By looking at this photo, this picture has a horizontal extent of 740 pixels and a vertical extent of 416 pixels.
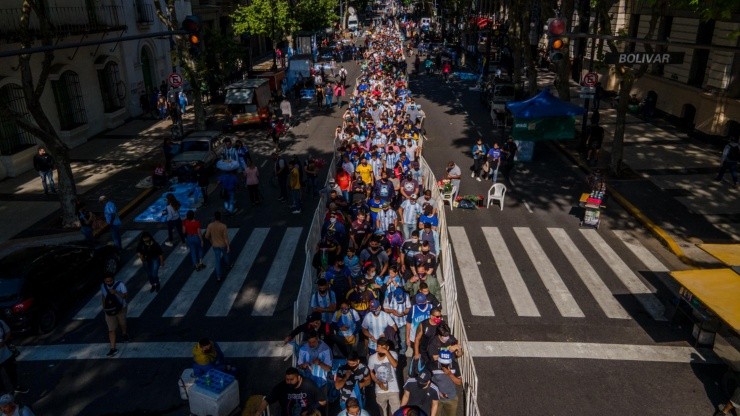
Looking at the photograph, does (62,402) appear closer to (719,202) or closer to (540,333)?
(540,333)

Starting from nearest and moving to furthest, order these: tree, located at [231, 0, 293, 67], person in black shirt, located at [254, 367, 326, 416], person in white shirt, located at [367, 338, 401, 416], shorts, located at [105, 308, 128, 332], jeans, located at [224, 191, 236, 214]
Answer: person in black shirt, located at [254, 367, 326, 416]
person in white shirt, located at [367, 338, 401, 416]
shorts, located at [105, 308, 128, 332]
jeans, located at [224, 191, 236, 214]
tree, located at [231, 0, 293, 67]

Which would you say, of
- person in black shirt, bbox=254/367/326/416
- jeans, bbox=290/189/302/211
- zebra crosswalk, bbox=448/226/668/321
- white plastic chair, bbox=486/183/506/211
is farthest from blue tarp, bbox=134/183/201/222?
person in black shirt, bbox=254/367/326/416

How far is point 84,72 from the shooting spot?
1073 inches

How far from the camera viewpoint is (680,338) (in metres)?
10.7

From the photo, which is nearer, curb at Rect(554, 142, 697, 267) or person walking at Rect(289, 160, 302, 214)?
curb at Rect(554, 142, 697, 267)

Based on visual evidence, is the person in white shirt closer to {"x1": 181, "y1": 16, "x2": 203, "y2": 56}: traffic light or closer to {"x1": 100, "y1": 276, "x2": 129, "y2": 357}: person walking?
{"x1": 100, "y1": 276, "x2": 129, "y2": 357}: person walking

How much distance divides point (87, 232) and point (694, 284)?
14816mm

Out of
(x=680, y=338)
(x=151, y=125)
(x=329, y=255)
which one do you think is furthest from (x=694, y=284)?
(x=151, y=125)

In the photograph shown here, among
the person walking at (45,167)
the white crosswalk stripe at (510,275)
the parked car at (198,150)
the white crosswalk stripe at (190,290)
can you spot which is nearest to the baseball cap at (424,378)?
the white crosswalk stripe at (510,275)

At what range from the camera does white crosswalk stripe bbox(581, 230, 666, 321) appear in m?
11.7

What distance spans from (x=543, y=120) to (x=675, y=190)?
5780 mm

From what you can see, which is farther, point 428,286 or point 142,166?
point 142,166

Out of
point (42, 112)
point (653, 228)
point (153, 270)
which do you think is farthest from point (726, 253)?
point (42, 112)

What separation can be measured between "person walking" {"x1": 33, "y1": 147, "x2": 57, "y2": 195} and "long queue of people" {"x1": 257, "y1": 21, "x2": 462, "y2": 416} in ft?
36.0
